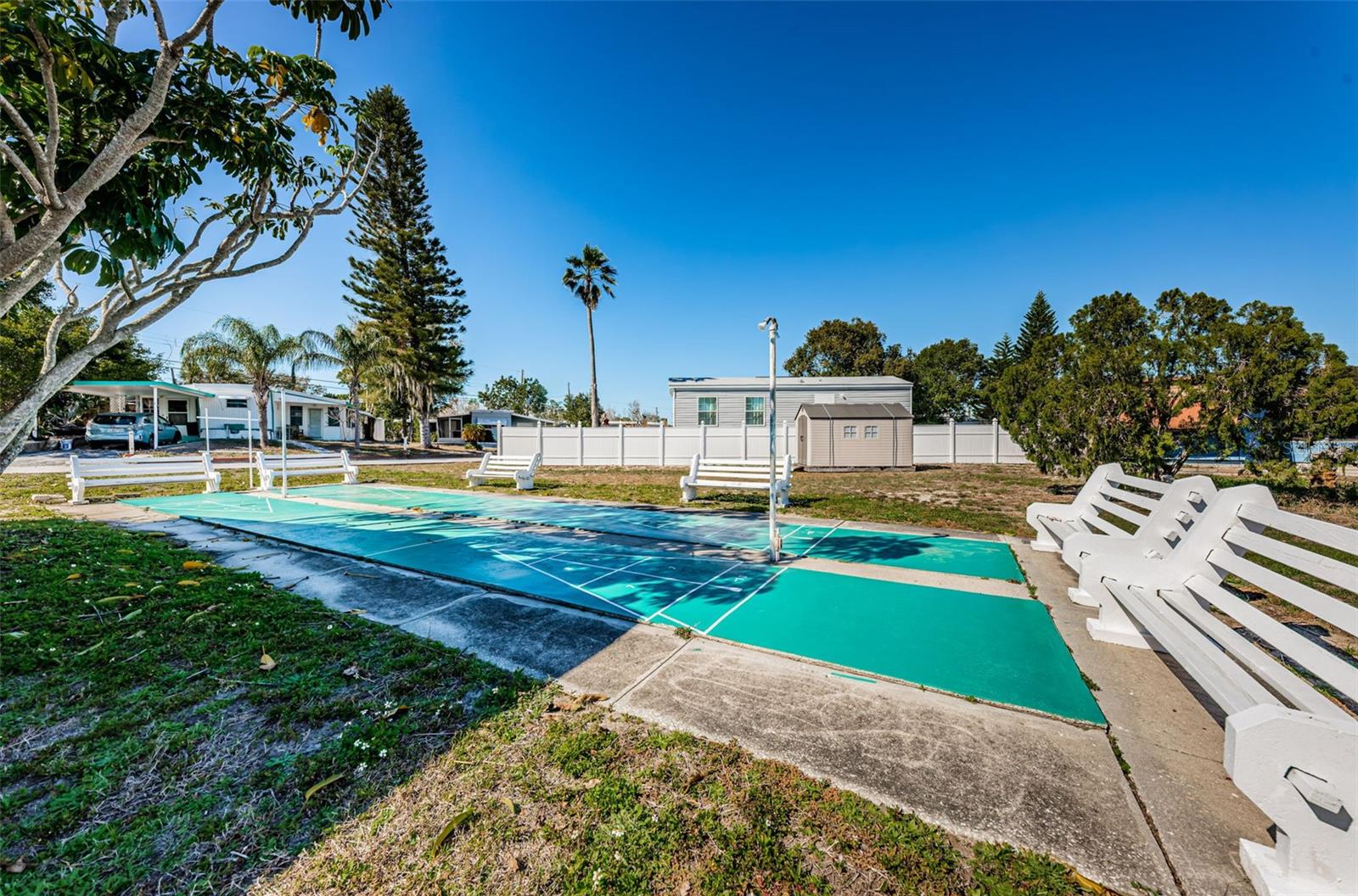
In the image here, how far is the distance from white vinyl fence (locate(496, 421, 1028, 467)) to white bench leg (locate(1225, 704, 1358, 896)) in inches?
728

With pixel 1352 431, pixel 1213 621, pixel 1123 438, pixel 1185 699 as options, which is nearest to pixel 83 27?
pixel 1213 621

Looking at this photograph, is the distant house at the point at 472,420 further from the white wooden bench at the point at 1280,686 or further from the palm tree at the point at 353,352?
the white wooden bench at the point at 1280,686

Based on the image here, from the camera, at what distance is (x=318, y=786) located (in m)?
1.99

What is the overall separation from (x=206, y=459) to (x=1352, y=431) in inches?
851

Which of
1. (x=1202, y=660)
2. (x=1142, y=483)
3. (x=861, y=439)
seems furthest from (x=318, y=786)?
(x=861, y=439)

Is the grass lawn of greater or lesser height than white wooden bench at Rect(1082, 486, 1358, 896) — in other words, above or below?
below

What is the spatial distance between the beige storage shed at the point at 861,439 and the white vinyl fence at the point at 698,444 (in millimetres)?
2132

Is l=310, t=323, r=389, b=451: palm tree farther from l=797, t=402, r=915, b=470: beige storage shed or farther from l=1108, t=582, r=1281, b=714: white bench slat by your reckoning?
l=1108, t=582, r=1281, b=714: white bench slat

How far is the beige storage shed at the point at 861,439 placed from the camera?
710 inches

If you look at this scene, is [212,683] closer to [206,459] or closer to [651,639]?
[651,639]

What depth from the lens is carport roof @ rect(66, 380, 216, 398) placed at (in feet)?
84.4

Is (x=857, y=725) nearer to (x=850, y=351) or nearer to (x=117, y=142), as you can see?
(x=117, y=142)

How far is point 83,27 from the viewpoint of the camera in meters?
3.03

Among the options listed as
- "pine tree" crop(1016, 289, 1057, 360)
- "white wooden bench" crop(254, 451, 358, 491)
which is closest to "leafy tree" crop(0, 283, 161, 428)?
"white wooden bench" crop(254, 451, 358, 491)
